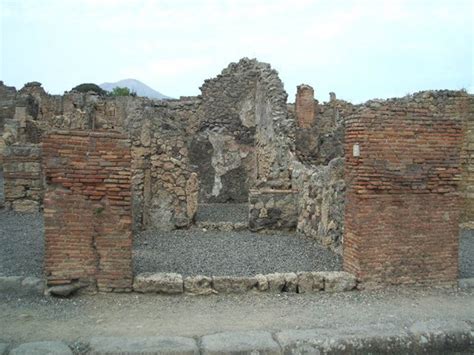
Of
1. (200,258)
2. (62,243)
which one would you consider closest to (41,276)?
(62,243)

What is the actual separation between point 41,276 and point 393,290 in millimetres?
4445

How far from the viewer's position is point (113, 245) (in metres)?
5.64

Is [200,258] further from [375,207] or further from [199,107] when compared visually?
[199,107]

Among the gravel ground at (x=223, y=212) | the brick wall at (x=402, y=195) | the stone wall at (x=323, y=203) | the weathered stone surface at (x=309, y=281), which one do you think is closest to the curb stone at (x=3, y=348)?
the weathered stone surface at (x=309, y=281)

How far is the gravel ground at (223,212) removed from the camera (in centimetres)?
1079

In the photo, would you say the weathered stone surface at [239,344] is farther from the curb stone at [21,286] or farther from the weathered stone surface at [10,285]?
the weathered stone surface at [10,285]

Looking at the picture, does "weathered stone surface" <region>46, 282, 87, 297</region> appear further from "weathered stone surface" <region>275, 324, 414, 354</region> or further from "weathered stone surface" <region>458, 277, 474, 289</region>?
"weathered stone surface" <region>458, 277, 474, 289</region>

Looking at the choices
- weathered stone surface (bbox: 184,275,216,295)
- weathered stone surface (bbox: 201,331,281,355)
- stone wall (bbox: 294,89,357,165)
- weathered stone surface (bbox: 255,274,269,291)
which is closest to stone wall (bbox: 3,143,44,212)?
stone wall (bbox: 294,89,357,165)

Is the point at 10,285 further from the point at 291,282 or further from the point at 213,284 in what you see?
the point at 291,282

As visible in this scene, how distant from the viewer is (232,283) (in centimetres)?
585

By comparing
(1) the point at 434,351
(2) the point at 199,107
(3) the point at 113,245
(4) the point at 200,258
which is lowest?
(1) the point at 434,351

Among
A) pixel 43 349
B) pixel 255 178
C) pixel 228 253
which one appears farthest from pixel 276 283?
pixel 255 178

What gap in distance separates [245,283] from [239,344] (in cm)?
144

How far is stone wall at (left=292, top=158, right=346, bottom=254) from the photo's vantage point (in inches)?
309
